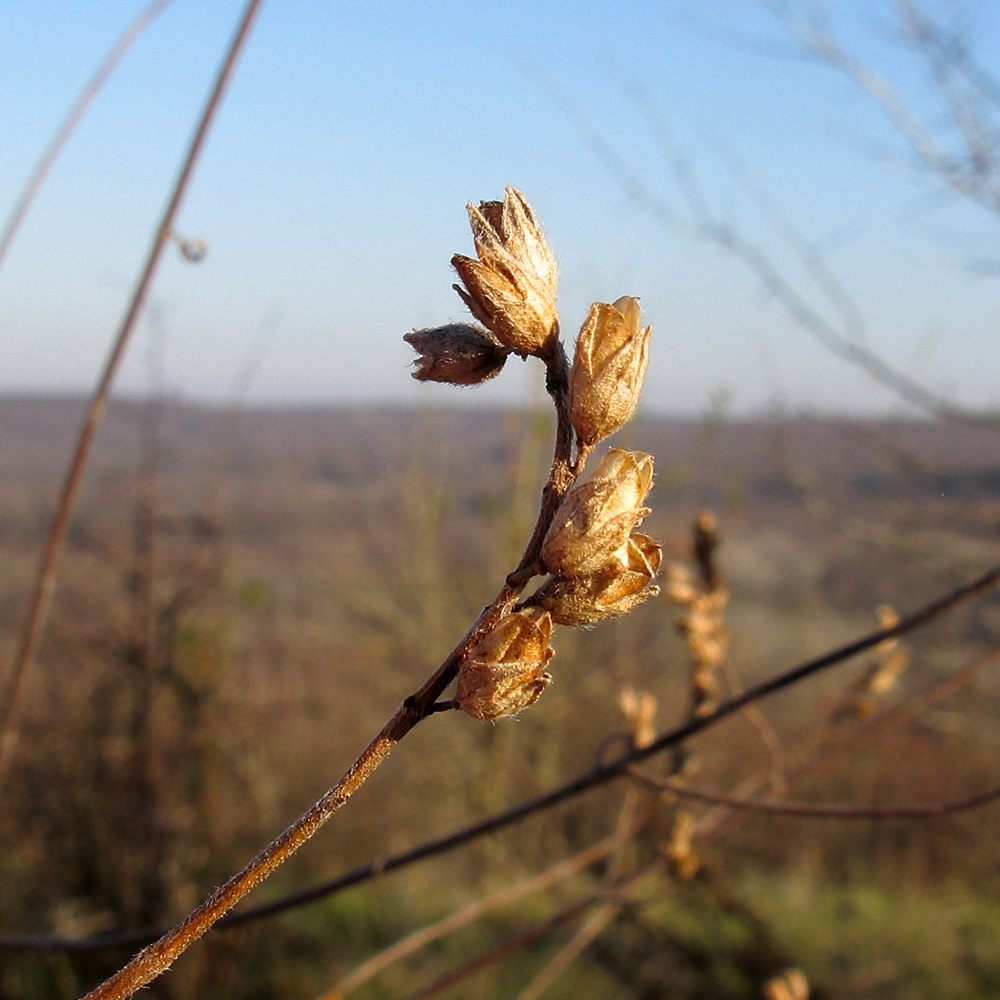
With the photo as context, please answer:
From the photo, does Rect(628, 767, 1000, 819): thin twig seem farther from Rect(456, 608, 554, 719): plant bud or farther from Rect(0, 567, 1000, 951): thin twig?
Rect(456, 608, 554, 719): plant bud

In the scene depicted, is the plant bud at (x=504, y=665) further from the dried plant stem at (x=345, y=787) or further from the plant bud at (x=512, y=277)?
the plant bud at (x=512, y=277)

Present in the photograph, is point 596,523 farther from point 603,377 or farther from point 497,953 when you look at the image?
point 497,953

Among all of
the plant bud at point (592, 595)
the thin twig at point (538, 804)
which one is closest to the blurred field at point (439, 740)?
the thin twig at point (538, 804)

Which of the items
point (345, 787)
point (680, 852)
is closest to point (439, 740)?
point (680, 852)

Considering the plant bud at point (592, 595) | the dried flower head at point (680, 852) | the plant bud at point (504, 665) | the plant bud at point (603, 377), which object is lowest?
the dried flower head at point (680, 852)

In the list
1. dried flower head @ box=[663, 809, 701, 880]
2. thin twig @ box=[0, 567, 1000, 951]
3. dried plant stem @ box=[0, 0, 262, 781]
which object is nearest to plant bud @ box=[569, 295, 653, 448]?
thin twig @ box=[0, 567, 1000, 951]

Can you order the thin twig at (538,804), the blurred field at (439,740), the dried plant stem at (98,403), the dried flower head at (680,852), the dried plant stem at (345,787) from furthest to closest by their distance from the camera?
the blurred field at (439,740) → the dried flower head at (680,852) → the dried plant stem at (98,403) → the thin twig at (538,804) → the dried plant stem at (345,787)

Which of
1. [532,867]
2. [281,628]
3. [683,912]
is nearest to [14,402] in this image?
[281,628]
